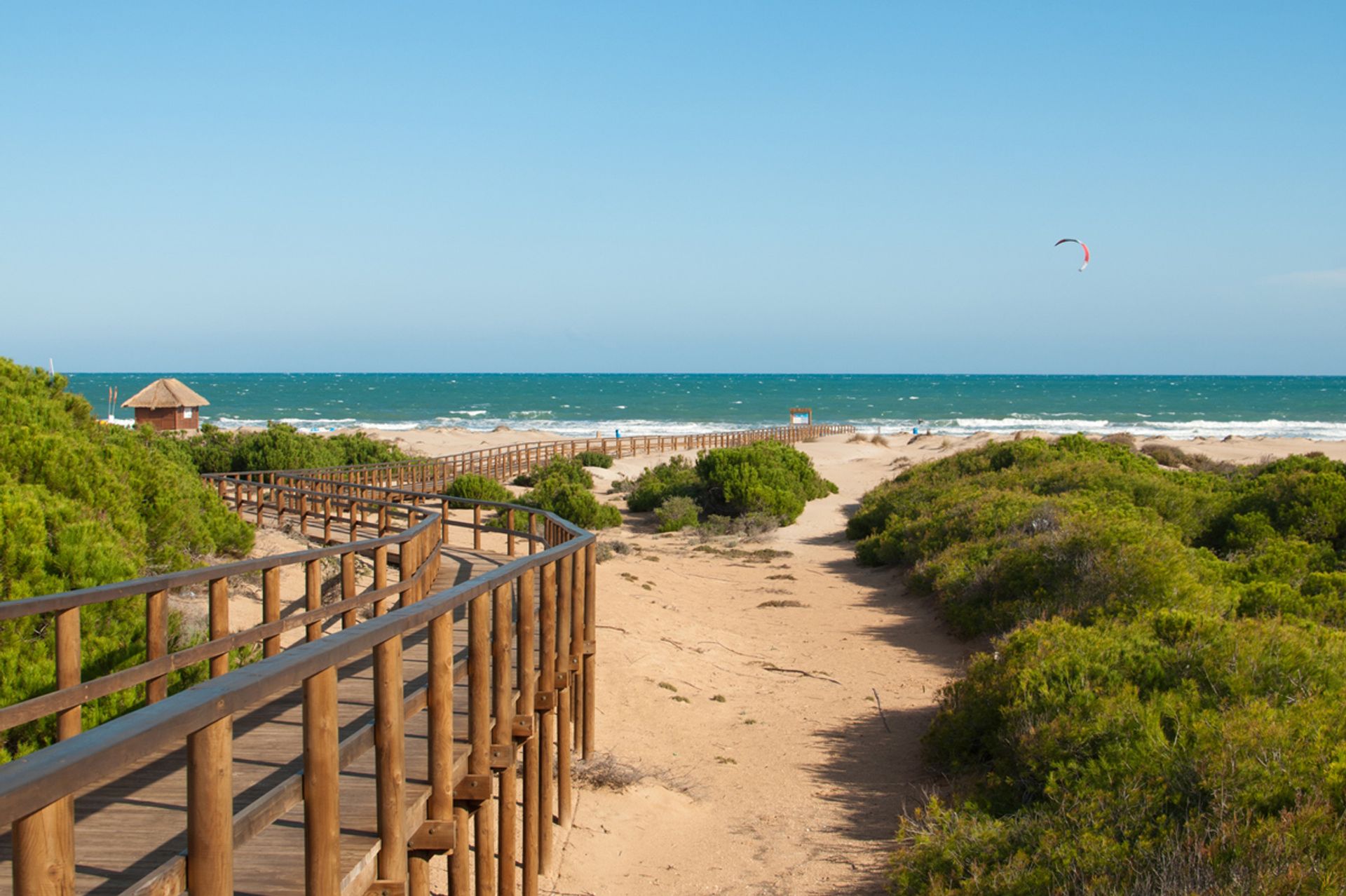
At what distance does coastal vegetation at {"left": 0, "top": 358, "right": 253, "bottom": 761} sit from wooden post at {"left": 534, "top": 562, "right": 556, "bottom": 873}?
7.07 ft

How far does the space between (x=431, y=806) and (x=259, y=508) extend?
42.6 ft

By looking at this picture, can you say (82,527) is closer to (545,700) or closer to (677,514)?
(545,700)

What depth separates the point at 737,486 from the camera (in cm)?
2408

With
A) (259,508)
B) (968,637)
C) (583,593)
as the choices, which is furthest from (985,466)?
(583,593)

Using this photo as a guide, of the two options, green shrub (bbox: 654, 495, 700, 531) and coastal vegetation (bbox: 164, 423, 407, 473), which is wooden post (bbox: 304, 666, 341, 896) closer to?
green shrub (bbox: 654, 495, 700, 531)

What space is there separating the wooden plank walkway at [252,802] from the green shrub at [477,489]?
64.2ft

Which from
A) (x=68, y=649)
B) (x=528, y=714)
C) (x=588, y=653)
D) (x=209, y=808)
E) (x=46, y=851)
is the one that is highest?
(x=46, y=851)

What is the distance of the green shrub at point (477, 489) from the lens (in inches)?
982

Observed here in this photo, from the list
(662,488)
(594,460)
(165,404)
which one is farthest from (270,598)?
(165,404)

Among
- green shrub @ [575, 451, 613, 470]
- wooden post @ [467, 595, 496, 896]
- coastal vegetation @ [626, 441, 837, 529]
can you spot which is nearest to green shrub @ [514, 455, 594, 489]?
coastal vegetation @ [626, 441, 837, 529]

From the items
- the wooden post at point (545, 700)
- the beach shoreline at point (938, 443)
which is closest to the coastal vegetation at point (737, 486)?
the beach shoreline at point (938, 443)

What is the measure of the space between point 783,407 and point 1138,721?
94879 mm

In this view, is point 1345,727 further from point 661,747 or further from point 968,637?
→ point 968,637

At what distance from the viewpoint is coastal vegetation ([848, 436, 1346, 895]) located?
5172mm
